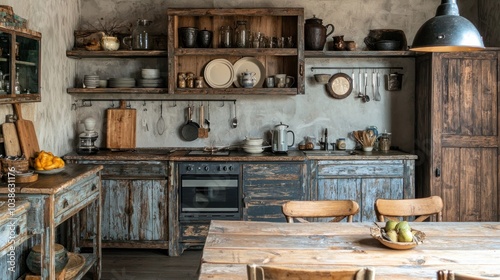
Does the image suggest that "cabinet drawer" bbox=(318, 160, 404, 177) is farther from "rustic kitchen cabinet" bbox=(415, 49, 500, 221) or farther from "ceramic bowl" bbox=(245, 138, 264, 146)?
"ceramic bowl" bbox=(245, 138, 264, 146)

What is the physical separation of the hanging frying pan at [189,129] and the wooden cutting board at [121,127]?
1.74 ft

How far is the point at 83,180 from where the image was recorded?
12.7 feet

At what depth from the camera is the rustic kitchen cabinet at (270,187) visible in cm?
505

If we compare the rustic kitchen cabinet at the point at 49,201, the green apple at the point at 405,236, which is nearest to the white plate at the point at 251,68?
the rustic kitchen cabinet at the point at 49,201

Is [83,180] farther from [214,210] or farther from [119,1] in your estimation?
[119,1]

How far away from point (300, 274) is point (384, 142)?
3863 millimetres

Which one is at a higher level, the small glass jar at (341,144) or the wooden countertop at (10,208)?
the small glass jar at (341,144)

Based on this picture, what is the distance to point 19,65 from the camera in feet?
12.3

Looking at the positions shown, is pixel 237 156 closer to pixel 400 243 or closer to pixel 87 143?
pixel 87 143

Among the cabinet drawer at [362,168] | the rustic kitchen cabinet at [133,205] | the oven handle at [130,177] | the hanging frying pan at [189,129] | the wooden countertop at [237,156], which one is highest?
the hanging frying pan at [189,129]

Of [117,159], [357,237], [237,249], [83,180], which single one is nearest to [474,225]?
[357,237]

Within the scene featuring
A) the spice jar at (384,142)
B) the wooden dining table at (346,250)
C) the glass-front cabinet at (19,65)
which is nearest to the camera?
the wooden dining table at (346,250)

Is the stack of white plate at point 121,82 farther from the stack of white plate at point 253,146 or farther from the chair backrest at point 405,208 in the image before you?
the chair backrest at point 405,208

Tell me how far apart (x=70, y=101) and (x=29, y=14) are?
49.9 inches
